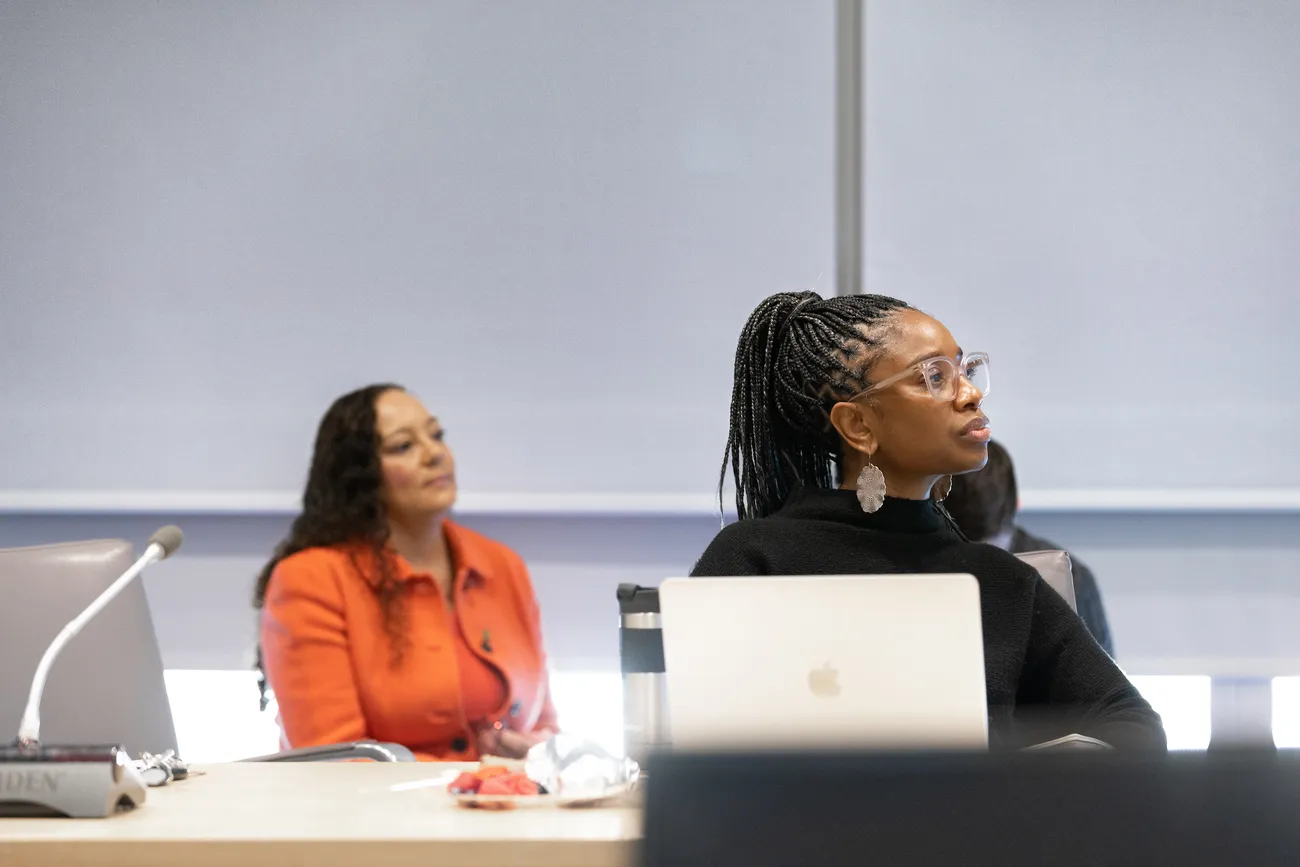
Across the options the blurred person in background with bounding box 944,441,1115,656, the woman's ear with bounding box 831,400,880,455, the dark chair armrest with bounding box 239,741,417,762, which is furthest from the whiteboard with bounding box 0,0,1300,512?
the woman's ear with bounding box 831,400,880,455

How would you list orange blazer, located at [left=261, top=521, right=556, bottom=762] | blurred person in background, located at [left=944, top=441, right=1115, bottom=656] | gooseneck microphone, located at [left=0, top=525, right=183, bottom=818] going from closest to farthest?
1. gooseneck microphone, located at [left=0, top=525, right=183, bottom=818]
2. orange blazer, located at [left=261, top=521, right=556, bottom=762]
3. blurred person in background, located at [left=944, top=441, right=1115, bottom=656]

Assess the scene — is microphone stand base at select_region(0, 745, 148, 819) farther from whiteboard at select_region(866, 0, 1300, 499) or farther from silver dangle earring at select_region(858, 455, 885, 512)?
whiteboard at select_region(866, 0, 1300, 499)

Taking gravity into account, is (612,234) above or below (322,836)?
above

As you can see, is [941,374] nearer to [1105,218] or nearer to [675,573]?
[675,573]

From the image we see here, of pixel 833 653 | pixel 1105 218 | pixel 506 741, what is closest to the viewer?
pixel 833 653

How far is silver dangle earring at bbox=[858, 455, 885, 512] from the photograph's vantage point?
162 centimetres

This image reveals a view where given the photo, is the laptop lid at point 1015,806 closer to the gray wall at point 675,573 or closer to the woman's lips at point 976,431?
the woman's lips at point 976,431

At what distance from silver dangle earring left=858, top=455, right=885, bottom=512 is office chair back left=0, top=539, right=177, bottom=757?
937 millimetres

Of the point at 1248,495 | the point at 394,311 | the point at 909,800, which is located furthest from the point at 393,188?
the point at 909,800

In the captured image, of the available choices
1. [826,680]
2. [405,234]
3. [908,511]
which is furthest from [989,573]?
[405,234]

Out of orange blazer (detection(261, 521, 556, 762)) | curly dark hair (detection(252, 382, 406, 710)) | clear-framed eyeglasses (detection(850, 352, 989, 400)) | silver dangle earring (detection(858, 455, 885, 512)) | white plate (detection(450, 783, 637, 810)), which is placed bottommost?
orange blazer (detection(261, 521, 556, 762))

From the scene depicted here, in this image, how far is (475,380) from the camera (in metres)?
3.29

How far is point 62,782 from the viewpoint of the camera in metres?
1.27

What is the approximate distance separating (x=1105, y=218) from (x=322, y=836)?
2704mm
